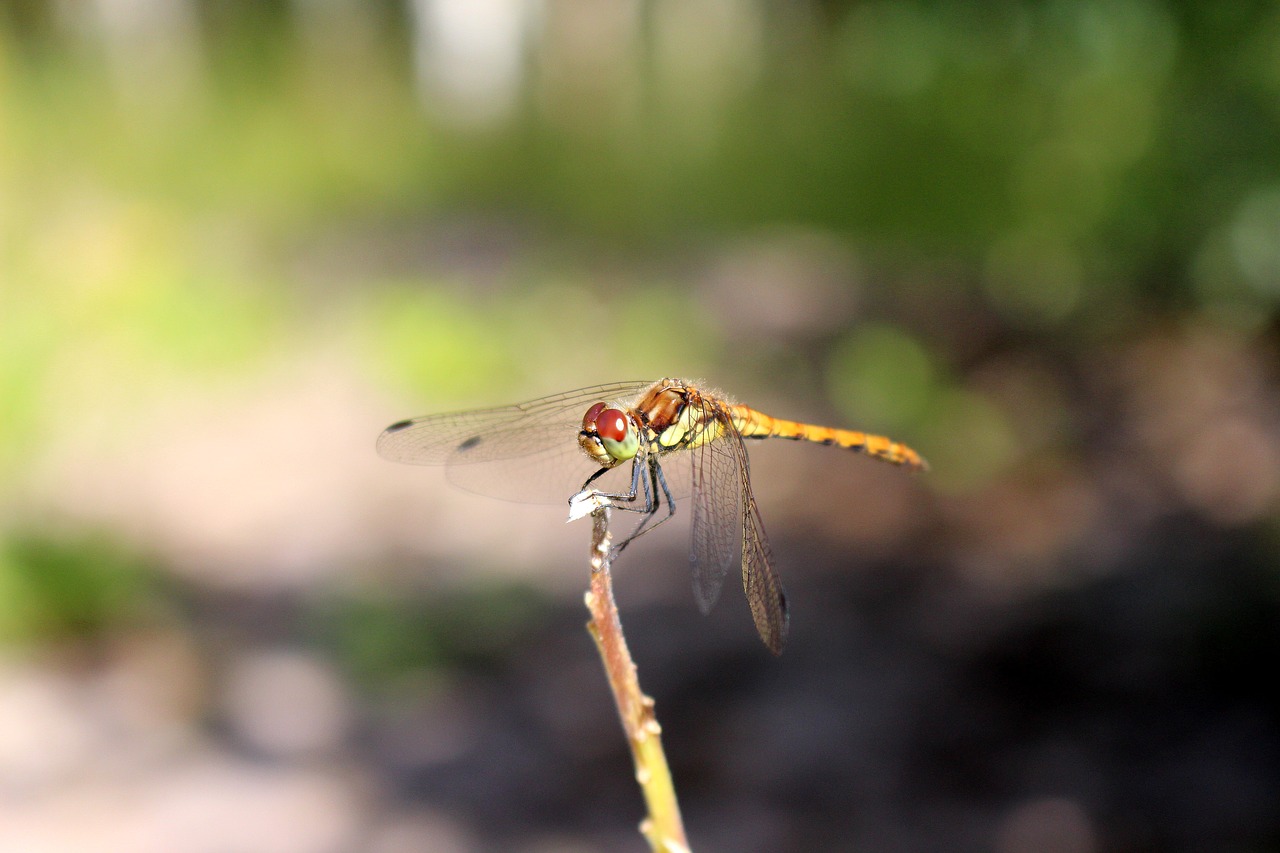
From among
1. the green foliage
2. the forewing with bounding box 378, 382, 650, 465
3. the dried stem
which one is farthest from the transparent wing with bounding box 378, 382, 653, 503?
the green foliage

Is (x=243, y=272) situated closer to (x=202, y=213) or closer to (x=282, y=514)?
(x=202, y=213)

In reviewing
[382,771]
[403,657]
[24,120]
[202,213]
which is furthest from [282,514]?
[24,120]

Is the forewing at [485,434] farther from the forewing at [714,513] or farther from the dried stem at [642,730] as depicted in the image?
the dried stem at [642,730]

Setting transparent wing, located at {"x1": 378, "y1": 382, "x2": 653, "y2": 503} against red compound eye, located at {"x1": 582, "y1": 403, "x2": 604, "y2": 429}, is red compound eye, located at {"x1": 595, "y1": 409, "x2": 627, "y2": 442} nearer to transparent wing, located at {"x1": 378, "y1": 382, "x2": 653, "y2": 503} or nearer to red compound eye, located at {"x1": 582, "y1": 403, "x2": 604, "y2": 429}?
red compound eye, located at {"x1": 582, "y1": 403, "x2": 604, "y2": 429}

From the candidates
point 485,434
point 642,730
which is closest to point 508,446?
point 485,434

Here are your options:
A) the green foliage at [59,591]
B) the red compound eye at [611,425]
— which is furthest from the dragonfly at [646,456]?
the green foliage at [59,591]

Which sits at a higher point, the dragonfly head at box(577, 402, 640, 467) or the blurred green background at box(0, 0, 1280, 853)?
the blurred green background at box(0, 0, 1280, 853)

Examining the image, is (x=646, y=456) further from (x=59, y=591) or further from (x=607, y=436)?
(x=59, y=591)
